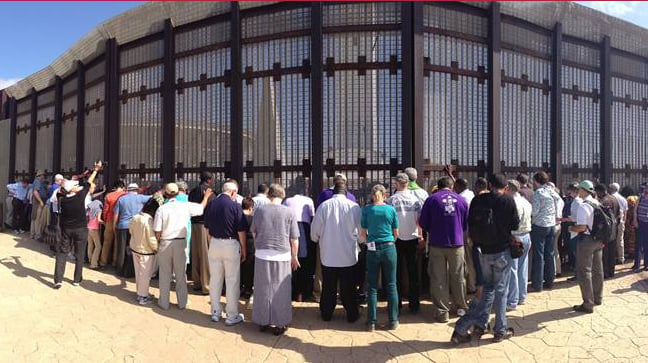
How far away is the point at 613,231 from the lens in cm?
468

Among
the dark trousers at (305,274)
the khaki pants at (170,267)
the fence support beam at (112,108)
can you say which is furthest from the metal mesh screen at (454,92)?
the fence support beam at (112,108)

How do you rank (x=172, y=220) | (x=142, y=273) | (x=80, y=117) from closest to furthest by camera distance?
1. (x=172, y=220)
2. (x=142, y=273)
3. (x=80, y=117)

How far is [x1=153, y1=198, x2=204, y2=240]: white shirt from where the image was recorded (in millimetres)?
4762

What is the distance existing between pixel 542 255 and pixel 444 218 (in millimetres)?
2075

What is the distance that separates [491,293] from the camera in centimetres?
390

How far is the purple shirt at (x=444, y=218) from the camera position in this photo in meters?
4.31

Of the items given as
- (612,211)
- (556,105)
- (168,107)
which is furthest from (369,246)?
(556,105)

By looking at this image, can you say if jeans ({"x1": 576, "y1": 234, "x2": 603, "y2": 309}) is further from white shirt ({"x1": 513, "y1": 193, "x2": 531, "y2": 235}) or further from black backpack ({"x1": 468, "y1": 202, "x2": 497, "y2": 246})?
black backpack ({"x1": 468, "y1": 202, "x2": 497, "y2": 246})

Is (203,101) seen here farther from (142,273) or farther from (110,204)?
(142,273)

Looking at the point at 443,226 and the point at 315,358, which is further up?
the point at 443,226

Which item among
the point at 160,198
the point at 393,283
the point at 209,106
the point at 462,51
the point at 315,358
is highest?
the point at 462,51

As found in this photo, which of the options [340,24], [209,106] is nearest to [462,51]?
[340,24]

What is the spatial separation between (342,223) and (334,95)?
9.19 ft

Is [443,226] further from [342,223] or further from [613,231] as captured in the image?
[613,231]
